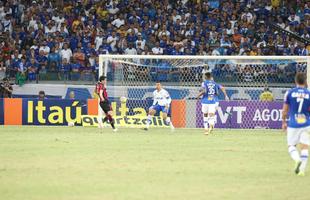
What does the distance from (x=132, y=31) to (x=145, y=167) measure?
19.9m

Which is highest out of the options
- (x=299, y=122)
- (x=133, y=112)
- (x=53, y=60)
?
(x=299, y=122)

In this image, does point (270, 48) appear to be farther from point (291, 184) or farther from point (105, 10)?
point (291, 184)

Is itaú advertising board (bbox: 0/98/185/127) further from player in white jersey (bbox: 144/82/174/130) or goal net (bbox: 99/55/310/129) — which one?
player in white jersey (bbox: 144/82/174/130)

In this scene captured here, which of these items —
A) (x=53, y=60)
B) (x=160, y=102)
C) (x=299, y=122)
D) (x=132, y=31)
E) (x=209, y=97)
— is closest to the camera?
(x=299, y=122)

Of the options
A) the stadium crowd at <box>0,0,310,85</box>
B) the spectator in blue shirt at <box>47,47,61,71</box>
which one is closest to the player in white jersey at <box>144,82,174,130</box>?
the stadium crowd at <box>0,0,310,85</box>

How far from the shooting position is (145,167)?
16.3m

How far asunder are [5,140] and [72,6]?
16233 millimetres

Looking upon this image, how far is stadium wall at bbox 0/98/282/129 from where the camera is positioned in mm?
30172

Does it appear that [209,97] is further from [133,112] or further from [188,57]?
[133,112]

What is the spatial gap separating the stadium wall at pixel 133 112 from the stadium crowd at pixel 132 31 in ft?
9.18

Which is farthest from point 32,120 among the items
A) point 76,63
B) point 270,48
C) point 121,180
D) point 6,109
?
point 121,180

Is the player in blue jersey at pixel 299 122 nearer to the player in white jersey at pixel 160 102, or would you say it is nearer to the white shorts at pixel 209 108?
the white shorts at pixel 209 108

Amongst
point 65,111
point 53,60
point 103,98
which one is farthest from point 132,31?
point 103,98

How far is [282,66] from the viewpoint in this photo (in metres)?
30.7
